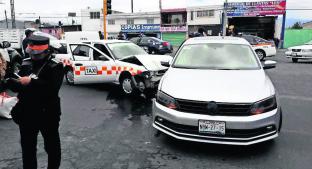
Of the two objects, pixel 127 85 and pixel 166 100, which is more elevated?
pixel 166 100

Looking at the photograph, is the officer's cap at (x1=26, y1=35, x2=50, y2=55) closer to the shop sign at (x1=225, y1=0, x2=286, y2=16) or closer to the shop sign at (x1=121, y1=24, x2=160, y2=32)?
the shop sign at (x1=225, y1=0, x2=286, y2=16)

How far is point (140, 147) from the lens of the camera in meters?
4.75

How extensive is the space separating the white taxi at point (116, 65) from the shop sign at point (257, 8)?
3228 cm

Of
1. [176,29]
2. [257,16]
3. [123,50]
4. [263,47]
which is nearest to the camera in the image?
[123,50]

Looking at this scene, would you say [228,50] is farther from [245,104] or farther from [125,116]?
[125,116]

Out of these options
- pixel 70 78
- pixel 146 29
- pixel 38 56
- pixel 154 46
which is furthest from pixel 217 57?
pixel 146 29

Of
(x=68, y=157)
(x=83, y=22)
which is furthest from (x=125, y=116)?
(x=83, y=22)

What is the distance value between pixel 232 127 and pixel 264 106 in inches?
23.1

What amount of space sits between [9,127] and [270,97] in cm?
450

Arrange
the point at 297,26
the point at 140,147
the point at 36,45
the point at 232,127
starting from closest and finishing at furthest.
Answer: the point at 36,45 < the point at 232,127 < the point at 140,147 < the point at 297,26

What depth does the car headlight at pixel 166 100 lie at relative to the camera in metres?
4.48

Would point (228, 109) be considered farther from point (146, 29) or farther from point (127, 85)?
point (146, 29)

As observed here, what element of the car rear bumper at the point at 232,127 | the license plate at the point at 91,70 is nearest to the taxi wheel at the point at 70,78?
the license plate at the point at 91,70

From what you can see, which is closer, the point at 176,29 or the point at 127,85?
the point at 127,85
